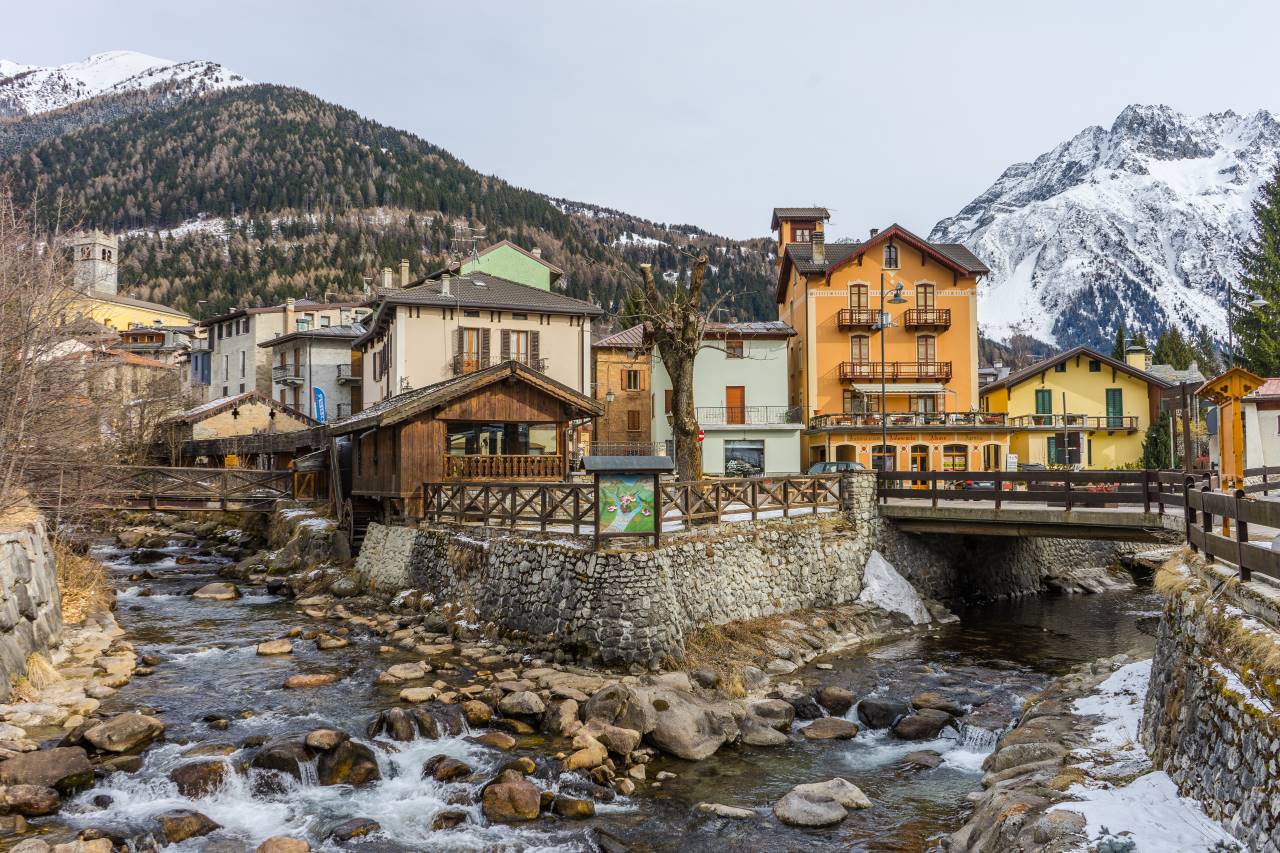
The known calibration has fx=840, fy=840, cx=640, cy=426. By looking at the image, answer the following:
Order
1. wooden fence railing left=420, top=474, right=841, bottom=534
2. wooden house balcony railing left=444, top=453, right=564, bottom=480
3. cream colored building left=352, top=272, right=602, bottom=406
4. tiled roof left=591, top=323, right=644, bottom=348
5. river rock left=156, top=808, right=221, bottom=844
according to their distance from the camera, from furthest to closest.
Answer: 1. tiled roof left=591, top=323, right=644, bottom=348
2. cream colored building left=352, top=272, right=602, bottom=406
3. wooden house balcony railing left=444, top=453, right=564, bottom=480
4. wooden fence railing left=420, top=474, right=841, bottom=534
5. river rock left=156, top=808, right=221, bottom=844

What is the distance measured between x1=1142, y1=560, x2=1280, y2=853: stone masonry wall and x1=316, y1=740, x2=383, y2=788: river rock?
35.4ft

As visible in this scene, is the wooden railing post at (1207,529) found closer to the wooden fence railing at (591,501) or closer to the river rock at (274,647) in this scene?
the wooden fence railing at (591,501)

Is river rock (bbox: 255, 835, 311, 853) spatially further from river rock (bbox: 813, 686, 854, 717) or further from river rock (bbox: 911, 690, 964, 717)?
river rock (bbox: 911, 690, 964, 717)


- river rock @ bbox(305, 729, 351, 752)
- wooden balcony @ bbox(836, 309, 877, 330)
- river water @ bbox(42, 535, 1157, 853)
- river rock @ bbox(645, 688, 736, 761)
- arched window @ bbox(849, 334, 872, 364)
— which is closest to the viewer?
river water @ bbox(42, 535, 1157, 853)

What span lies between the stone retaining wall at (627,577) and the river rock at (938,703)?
196 inches

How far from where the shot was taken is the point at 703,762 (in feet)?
46.2

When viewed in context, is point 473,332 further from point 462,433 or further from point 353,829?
point 353,829

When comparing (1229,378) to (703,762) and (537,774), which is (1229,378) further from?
(537,774)

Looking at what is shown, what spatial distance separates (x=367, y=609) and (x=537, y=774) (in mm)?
12527

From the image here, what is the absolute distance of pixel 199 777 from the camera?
480 inches

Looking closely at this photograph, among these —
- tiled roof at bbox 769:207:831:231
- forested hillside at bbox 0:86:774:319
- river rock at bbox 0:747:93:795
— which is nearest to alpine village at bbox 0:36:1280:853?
river rock at bbox 0:747:93:795

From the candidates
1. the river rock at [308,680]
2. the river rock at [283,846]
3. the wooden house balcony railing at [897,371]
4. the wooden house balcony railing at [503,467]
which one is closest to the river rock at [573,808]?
the river rock at [283,846]

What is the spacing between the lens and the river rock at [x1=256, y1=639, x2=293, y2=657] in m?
19.2

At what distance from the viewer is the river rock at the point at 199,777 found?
12078mm
